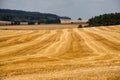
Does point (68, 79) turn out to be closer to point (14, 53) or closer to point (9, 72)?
point (9, 72)

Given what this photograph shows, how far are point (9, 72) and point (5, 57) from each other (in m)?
6.01

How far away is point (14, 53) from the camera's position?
25.8m

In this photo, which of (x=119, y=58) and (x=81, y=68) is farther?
(x=119, y=58)

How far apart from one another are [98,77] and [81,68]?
11.3ft

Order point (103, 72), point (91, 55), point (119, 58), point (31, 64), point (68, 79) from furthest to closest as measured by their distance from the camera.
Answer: point (91, 55) → point (119, 58) → point (31, 64) → point (103, 72) → point (68, 79)

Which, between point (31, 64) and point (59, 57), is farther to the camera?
point (59, 57)

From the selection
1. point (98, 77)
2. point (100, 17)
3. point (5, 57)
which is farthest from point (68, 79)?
point (100, 17)

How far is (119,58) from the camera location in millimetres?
22125

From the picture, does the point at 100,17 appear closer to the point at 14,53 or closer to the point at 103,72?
the point at 14,53

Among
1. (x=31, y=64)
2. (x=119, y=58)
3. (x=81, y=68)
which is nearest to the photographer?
(x=81, y=68)

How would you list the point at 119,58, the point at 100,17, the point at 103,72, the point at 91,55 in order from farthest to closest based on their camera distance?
the point at 100,17 < the point at 91,55 < the point at 119,58 < the point at 103,72

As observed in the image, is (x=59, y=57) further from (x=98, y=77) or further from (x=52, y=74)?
(x=98, y=77)

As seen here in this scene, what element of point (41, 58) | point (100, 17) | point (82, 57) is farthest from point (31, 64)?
point (100, 17)

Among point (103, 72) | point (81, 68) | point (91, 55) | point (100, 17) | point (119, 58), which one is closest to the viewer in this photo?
point (103, 72)
